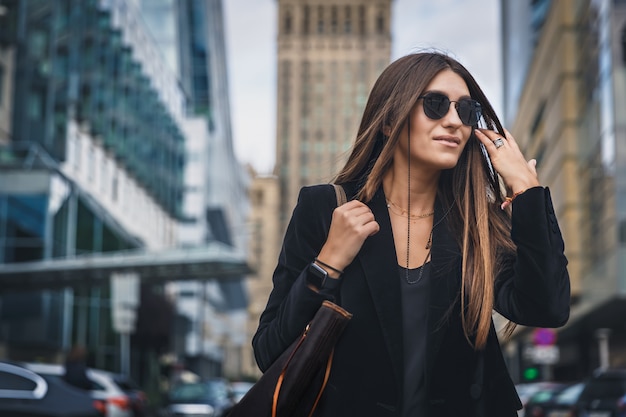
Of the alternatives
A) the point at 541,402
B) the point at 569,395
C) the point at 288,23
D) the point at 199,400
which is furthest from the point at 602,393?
the point at 288,23

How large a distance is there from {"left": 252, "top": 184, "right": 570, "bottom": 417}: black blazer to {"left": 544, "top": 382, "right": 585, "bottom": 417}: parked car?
14.0m

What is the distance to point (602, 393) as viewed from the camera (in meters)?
14.6

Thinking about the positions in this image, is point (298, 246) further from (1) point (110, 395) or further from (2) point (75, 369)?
(1) point (110, 395)

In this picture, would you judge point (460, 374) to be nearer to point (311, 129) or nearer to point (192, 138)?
point (192, 138)

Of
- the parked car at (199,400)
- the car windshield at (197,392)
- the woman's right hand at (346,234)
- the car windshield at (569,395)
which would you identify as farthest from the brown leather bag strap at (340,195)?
the car windshield at (197,392)

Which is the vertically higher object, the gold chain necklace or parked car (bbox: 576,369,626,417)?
the gold chain necklace

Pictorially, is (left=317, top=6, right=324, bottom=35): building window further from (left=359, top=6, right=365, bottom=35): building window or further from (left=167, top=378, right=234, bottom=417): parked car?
(left=167, top=378, right=234, bottom=417): parked car

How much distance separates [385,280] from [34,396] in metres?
10.2

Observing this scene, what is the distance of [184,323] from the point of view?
232 ft

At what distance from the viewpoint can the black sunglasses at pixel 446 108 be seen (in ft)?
8.75

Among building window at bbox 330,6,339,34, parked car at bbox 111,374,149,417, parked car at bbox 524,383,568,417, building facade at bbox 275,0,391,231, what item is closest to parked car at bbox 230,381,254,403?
parked car at bbox 111,374,149,417

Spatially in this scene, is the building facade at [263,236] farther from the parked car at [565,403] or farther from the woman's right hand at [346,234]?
the woman's right hand at [346,234]

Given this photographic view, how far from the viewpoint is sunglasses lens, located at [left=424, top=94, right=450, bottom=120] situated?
2668 mm

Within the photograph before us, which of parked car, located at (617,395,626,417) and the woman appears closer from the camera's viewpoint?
the woman
